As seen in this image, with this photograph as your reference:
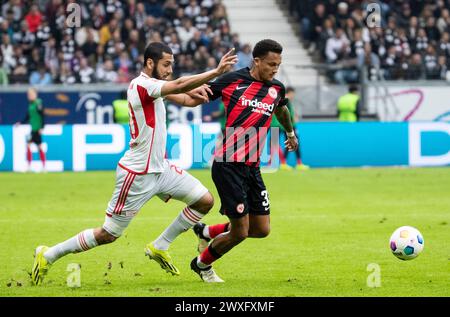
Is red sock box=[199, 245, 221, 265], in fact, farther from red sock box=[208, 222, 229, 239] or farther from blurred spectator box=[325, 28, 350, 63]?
blurred spectator box=[325, 28, 350, 63]

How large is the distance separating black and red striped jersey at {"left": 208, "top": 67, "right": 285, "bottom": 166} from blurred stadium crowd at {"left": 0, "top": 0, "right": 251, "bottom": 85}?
730 inches

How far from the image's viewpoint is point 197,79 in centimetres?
863

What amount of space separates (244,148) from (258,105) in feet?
1.44

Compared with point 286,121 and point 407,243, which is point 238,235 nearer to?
point 286,121

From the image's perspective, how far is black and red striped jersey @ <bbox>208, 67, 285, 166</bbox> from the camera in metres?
9.41

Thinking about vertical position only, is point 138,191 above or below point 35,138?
above

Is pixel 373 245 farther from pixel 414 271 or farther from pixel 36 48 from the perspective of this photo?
pixel 36 48

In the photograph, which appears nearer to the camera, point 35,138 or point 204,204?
point 204,204

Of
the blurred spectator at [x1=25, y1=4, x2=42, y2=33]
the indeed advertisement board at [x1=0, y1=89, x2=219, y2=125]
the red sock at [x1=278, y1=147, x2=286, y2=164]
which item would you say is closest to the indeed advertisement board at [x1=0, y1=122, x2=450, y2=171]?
the red sock at [x1=278, y1=147, x2=286, y2=164]

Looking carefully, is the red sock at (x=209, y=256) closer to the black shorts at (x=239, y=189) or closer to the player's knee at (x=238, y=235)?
the player's knee at (x=238, y=235)

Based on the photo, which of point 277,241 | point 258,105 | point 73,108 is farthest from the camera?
point 73,108

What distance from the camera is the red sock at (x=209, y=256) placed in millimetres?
9555

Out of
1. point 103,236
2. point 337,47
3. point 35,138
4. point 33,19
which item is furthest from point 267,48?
point 337,47

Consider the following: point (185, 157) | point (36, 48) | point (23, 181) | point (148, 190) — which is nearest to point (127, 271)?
point (148, 190)
